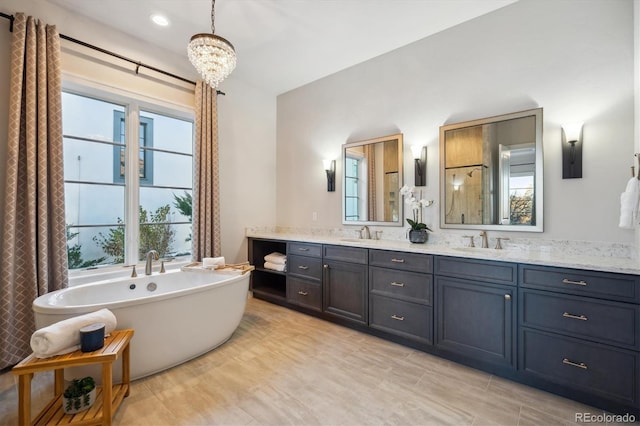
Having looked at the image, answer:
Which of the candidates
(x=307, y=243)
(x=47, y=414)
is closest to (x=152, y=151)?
(x=307, y=243)

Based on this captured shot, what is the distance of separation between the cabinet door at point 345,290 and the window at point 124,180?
1901mm

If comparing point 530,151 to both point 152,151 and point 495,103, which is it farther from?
point 152,151

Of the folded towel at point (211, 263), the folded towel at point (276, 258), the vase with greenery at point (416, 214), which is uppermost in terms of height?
the vase with greenery at point (416, 214)

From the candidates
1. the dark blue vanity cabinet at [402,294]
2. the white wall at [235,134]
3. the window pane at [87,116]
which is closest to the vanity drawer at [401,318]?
the dark blue vanity cabinet at [402,294]

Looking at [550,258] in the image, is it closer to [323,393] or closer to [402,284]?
[402,284]

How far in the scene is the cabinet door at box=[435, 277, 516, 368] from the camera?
7.04 feet

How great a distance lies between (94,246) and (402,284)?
3124mm

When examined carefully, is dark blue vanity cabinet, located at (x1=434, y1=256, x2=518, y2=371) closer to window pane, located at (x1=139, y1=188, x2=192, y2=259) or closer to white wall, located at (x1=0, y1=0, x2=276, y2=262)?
white wall, located at (x1=0, y1=0, x2=276, y2=262)

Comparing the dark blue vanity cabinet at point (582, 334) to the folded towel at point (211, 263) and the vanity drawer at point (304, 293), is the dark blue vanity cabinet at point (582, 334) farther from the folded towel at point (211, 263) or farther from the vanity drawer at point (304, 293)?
the folded towel at point (211, 263)

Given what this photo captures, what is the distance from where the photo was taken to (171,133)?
361 centimetres

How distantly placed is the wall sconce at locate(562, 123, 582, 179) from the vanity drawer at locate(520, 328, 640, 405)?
49.8 inches

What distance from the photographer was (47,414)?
65.2 inches

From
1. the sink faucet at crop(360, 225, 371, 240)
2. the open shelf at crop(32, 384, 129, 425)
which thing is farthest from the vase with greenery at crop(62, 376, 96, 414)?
the sink faucet at crop(360, 225, 371, 240)

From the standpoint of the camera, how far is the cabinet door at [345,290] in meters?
2.99
